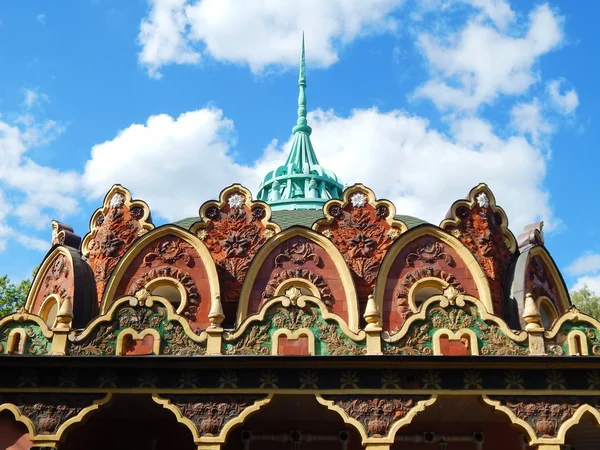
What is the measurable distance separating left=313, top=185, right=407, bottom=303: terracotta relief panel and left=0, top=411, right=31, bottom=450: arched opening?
8.01 m

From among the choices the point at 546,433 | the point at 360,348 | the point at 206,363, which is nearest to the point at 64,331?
the point at 206,363

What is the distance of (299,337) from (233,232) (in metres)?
5.21

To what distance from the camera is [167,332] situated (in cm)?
1424

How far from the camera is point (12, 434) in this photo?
1403cm

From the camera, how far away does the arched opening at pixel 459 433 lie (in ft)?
53.7

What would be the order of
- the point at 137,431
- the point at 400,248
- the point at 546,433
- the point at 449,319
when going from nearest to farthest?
1. the point at 546,433
2. the point at 449,319
3. the point at 137,431
4. the point at 400,248

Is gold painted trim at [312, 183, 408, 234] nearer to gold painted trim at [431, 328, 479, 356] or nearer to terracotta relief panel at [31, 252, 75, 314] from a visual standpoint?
gold painted trim at [431, 328, 479, 356]

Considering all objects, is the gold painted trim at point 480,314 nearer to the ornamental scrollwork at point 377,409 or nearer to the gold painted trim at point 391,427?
the ornamental scrollwork at point 377,409

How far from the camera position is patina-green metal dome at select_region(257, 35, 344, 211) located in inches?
1057

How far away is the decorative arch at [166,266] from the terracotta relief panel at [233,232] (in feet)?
1.04

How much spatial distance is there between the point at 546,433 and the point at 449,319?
8.57ft

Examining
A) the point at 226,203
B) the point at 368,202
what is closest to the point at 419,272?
the point at 368,202

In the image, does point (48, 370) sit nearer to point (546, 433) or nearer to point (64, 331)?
point (64, 331)

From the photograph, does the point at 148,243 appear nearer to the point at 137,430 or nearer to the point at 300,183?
the point at 137,430
